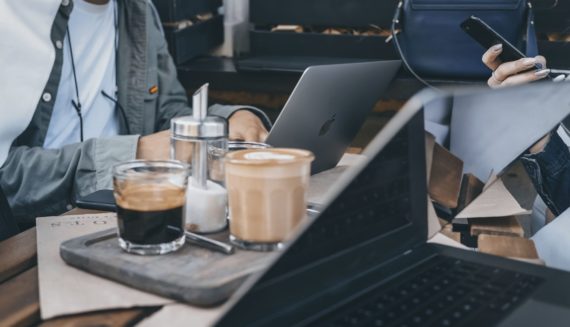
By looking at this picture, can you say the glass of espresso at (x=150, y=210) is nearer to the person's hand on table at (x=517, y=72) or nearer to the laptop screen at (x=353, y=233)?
the laptop screen at (x=353, y=233)

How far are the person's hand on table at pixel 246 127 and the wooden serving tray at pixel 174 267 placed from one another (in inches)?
19.7

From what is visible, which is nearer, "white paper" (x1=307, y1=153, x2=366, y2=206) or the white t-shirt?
"white paper" (x1=307, y1=153, x2=366, y2=206)

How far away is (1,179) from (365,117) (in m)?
0.72

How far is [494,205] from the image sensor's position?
3.03 feet

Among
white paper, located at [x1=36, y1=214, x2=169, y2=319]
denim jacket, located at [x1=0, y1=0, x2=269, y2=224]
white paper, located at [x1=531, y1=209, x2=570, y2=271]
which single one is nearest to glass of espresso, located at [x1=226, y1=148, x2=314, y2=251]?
white paper, located at [x1=36, y1=214, x2=169, y2=319]

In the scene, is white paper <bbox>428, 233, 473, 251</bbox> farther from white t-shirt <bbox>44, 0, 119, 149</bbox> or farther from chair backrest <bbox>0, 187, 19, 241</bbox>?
A: white t-shirt <bbox>44, 0, 119, 149</bbox>

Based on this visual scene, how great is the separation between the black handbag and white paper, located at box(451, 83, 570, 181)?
1.61 meters

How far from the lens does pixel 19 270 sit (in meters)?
0.81

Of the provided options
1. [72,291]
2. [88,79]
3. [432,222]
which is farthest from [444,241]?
[88,79]

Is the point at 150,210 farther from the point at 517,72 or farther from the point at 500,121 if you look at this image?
the point at 517,72

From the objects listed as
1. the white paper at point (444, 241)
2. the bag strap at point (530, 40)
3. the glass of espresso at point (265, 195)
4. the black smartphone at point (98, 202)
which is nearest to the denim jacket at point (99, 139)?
the black smartphone at point (98, 202)

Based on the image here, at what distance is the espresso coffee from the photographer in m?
0.77

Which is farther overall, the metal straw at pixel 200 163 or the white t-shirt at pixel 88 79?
the white t-shirt at pixel 88 79

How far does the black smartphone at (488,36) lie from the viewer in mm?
1505
